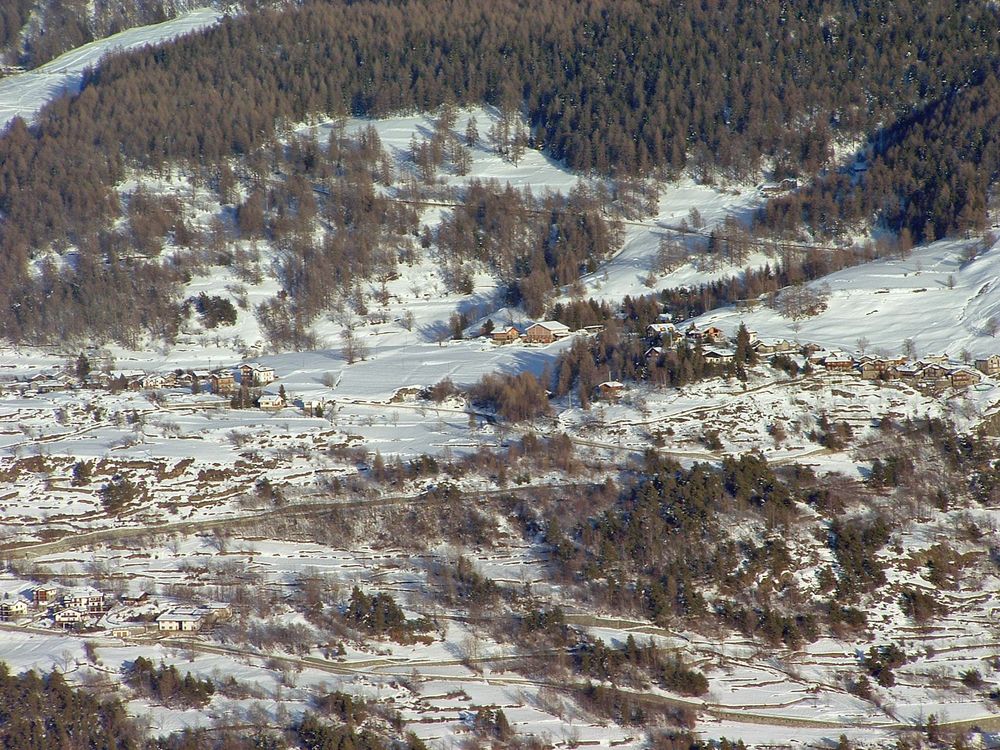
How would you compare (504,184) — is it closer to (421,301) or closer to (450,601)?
(421,301)

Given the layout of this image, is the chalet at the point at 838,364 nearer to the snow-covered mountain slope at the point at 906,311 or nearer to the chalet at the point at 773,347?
the chalet at the point at 773,347

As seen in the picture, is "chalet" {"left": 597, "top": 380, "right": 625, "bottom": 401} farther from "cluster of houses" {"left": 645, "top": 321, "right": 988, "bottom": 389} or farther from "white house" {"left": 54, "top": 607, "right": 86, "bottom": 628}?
"white house" {"left": 54, "top": 607, "right": 86, "bottom": 628}

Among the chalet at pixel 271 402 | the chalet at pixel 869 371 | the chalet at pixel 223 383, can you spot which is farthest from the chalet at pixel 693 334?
the chalet at pixel 223 383

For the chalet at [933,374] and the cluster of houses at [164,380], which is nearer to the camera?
the chalet at [933,374]

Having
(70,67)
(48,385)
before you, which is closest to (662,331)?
(48,385)

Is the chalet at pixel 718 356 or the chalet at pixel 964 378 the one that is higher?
the chalet at pixel 718 356

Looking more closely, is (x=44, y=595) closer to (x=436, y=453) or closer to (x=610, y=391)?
(x=436, y=453)
